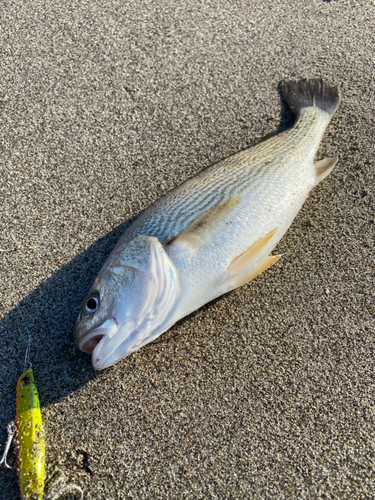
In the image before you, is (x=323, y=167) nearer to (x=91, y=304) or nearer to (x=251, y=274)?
(x=251, y=274)

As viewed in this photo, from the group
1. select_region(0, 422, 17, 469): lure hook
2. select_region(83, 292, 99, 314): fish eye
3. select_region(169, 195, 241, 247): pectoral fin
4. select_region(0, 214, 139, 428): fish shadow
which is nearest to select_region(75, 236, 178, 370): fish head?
select_region(83, 292, 99, 314): fish eye

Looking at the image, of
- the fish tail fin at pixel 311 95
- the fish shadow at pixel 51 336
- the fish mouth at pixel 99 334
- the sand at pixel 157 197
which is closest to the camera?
the fish mouth at pixel 99 334

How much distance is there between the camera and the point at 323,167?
2814 mm

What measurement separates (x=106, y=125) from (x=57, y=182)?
59 centimetres

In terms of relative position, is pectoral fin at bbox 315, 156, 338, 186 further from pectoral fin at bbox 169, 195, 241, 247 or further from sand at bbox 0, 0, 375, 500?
pectoral fin at bbox 169, 195, 241, 247

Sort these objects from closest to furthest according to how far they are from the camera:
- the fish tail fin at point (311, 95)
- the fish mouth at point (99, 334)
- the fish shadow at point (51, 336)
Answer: the fish mouth at point (99, 334)
the fish shadow at point (51, 336)
the fish tail fin at point (311, 95)

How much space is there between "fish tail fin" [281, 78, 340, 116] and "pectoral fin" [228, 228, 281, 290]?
3.96ft

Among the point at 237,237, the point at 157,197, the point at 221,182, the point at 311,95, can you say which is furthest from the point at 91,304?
the point at 311,95

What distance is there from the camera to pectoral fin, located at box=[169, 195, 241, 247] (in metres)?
2.29

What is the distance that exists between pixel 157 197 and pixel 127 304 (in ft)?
3.35

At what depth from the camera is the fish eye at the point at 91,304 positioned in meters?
2.12

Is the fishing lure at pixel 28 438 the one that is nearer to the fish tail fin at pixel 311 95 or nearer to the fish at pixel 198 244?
the fish at pixel 198 244

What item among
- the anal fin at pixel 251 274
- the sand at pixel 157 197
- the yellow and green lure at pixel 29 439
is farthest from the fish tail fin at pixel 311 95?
the yellow and green lure at pixel 29 439

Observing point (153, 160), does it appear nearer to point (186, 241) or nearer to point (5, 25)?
point (186, 241)
